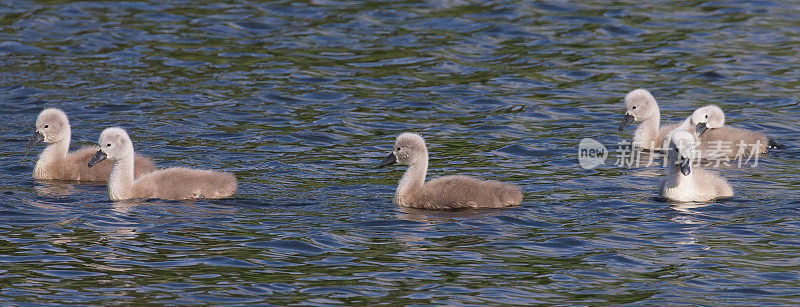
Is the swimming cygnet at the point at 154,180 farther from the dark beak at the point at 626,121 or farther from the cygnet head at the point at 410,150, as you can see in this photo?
the dark beak at the point at 626,121

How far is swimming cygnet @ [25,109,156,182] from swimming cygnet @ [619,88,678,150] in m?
5.49

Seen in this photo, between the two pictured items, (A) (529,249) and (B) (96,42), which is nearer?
(A) (529,249)

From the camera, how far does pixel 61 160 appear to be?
498 inches

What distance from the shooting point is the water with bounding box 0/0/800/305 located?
9.09m

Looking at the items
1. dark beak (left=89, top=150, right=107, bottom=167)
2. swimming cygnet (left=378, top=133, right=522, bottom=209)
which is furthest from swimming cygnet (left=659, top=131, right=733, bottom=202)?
dark beak (left=89, top=150, right=107, bottom=167)

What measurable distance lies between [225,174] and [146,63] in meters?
6.86

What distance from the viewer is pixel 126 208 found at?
11.1 metres

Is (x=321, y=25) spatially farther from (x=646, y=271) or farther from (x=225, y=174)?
(x=646, y=271)

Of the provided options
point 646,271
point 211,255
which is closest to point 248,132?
point 211,255

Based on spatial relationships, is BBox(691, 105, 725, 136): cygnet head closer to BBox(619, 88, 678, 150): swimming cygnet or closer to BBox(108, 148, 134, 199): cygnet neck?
BBox(619, 88, 678, 150): swimming cygnet

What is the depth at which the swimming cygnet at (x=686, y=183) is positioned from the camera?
11445mm

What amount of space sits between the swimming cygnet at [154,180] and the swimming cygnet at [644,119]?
521 cm

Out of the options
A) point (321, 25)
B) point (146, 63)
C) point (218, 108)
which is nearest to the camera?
point (218, 108)

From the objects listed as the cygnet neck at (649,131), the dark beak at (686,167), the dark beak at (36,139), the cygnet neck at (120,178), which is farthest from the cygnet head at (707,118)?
the dark beak at (36,139)
